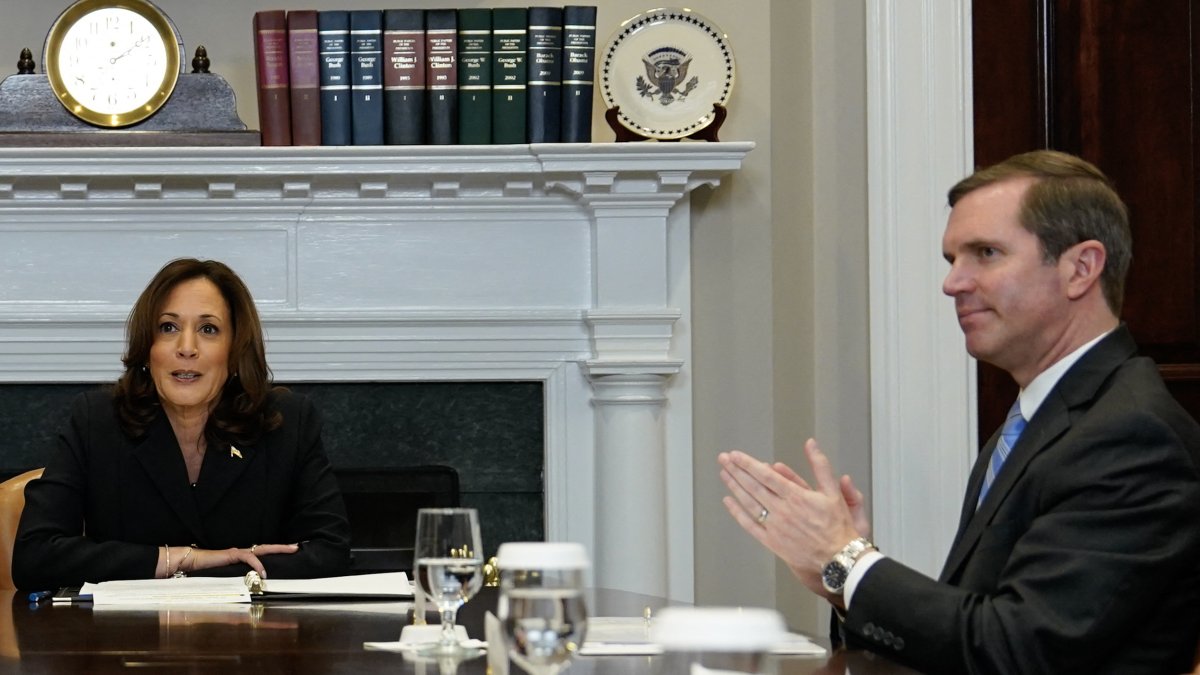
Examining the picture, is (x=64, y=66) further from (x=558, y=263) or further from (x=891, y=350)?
(x=891, y=350)

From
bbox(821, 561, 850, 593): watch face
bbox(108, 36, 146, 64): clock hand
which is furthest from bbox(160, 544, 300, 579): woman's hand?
bbox(108, 36, 146, 64): clock hand

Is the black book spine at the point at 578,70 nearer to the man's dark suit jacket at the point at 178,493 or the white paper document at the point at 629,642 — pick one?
the man's dark suit jacket at the point at 178,493

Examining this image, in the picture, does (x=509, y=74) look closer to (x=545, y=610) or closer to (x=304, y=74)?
(x=304, y=74)

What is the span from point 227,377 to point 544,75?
39.6 inches

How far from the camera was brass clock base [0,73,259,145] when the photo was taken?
10.5 feet

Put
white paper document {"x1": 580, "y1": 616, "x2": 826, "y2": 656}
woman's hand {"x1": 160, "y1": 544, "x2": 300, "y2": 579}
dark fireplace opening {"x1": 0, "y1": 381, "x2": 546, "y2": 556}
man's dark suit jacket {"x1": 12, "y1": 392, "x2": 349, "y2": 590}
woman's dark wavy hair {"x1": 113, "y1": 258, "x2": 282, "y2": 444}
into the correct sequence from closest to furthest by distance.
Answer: white paper document {"x1": 580, "y1": 616, "x2": 826, "y2": 656}, woman's hand {"x1": 160, "y1": 544, "x2": 300, "y2": 579}, man's dark suit jacket {"x1": 12, "y1": 392, "x2": 349, "y2": 590}, woman's dark wavy hair {"x1": 113, "y1": 258, "x2": 282, "y2": 444}, dark fireplace opening {"x1": 0, "y1": 381, "x2": 546, "y2": 556}

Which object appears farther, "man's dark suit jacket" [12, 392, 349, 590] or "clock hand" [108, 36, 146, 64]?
"clock hand" [108, 36, 146, 64]

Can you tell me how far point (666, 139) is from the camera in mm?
3299

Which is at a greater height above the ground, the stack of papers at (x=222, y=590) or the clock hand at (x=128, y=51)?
the clock hand at (x=128, y=51)

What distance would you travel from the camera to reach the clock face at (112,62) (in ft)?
10.6

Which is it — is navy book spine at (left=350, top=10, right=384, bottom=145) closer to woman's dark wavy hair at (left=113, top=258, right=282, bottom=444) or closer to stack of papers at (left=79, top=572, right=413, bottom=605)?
woman's dark wavy hair at (left=113, top=258, right=282, bottom=444)

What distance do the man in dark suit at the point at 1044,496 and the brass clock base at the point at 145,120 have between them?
1.81 meters

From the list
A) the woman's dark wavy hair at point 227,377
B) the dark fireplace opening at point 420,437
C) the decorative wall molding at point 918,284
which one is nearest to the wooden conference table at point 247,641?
the woman's dark wavy hair at point 227,377

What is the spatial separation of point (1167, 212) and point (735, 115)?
98cm
